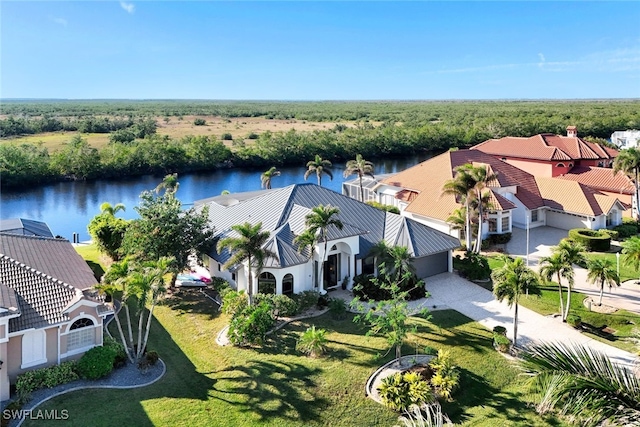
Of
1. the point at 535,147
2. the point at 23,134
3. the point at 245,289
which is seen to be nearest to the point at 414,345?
the point at 245,289

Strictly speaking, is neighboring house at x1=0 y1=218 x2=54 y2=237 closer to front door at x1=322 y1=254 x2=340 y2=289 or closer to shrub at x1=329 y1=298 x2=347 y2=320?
front door at x1=322 y1=254 x2=340 y2=289

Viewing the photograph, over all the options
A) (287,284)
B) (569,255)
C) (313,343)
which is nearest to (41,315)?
(313,343)

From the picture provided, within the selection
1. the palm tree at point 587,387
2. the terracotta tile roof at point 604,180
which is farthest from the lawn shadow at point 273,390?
the terracotta tile roof at point 604,180

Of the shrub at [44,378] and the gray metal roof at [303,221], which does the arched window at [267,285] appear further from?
the shrub at [44,378]

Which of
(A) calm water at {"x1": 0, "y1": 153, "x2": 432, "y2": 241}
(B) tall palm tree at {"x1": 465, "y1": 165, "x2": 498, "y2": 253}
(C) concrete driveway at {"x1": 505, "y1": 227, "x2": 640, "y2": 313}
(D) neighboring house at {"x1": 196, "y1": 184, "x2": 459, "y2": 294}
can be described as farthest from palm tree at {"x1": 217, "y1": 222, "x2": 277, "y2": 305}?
(A) calm water at {"x1": 0, "y1": 153, "x2": 432, "y2": 241}

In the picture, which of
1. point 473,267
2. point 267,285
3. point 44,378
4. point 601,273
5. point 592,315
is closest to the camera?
point 44,378

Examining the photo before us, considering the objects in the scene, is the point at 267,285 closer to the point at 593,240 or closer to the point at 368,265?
the point at 368,265

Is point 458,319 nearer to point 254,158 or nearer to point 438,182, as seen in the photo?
point 438,182
